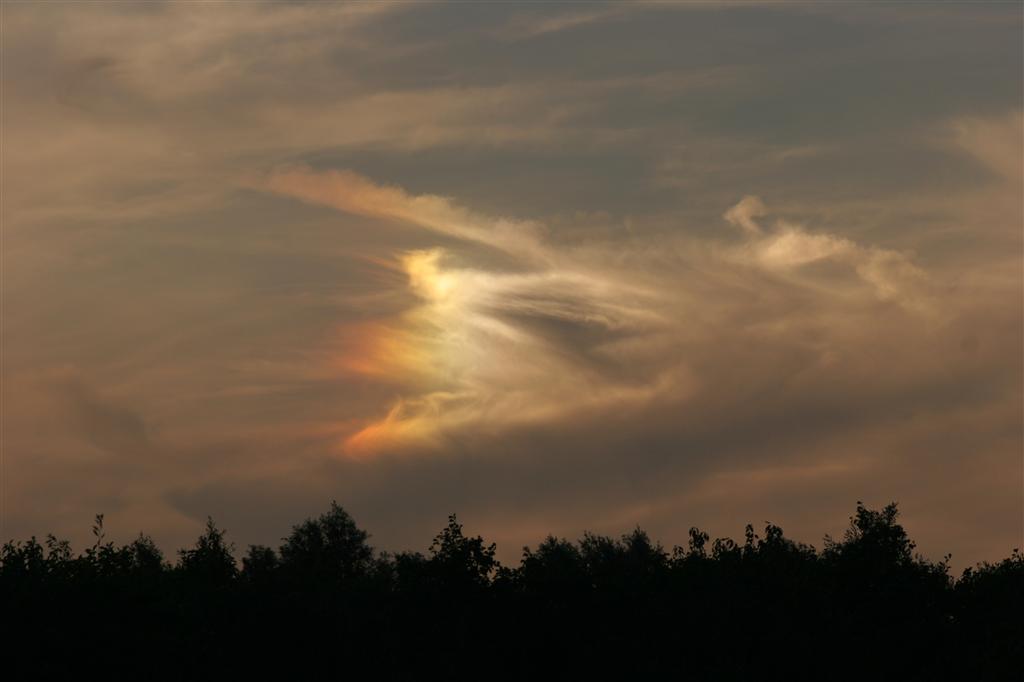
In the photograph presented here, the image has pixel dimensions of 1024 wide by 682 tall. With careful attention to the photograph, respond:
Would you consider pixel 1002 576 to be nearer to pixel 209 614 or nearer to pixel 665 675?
pixel 665 675

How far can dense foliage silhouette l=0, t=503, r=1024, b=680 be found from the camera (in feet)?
249

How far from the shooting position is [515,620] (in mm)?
83188

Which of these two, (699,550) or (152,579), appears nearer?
(152,579)

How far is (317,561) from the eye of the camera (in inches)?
6535

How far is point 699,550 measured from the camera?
10475cm

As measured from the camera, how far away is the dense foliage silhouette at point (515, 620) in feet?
249

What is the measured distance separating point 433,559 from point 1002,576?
1669 inches

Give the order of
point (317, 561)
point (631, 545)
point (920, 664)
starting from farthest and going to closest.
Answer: point (631, 545) → point (317, 561) → point (920, 664)

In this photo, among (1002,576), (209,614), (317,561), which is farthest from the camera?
(317,561)

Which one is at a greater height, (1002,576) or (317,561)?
(317,561)

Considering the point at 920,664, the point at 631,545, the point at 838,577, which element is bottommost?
the point at 920,664

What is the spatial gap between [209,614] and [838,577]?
3927 centimetres

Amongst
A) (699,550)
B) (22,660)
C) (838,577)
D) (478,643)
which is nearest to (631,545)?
(699,550)

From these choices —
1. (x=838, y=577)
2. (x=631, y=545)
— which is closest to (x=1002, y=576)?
(x=838, y=577)
